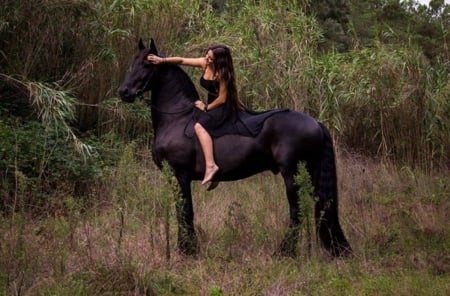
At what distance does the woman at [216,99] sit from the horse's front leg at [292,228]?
27.2 inches

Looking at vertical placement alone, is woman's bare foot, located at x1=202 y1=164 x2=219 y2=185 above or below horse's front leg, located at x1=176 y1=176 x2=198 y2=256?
above

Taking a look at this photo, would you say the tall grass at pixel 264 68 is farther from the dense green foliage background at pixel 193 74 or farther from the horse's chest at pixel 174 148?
the horse's chest at pixel 174 148

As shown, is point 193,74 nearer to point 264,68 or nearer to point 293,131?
point 264,68

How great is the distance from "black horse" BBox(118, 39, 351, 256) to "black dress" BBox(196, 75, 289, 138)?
5 cm

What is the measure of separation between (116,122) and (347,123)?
365cm

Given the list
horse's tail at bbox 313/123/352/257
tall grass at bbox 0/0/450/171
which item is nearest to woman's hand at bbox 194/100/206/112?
horse's tail at bbox 313/123/352/257

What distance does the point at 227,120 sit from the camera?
6293 mm

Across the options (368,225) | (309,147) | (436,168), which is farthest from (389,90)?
(309,147)

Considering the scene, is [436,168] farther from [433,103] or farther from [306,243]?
[306,243]

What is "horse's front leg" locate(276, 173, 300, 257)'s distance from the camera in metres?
5.93

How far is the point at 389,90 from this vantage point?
10.2 meters

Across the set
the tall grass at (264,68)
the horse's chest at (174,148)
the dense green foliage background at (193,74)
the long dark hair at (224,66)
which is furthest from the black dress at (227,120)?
the tall grass at (264,68)

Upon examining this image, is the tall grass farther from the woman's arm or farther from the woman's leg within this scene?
→ the woman's leg

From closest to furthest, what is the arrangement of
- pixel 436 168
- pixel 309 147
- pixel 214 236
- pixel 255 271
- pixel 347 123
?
pixel 255 271, pixel 309 147, pixel 214 236, pixel 436 168, pixel 347 123
